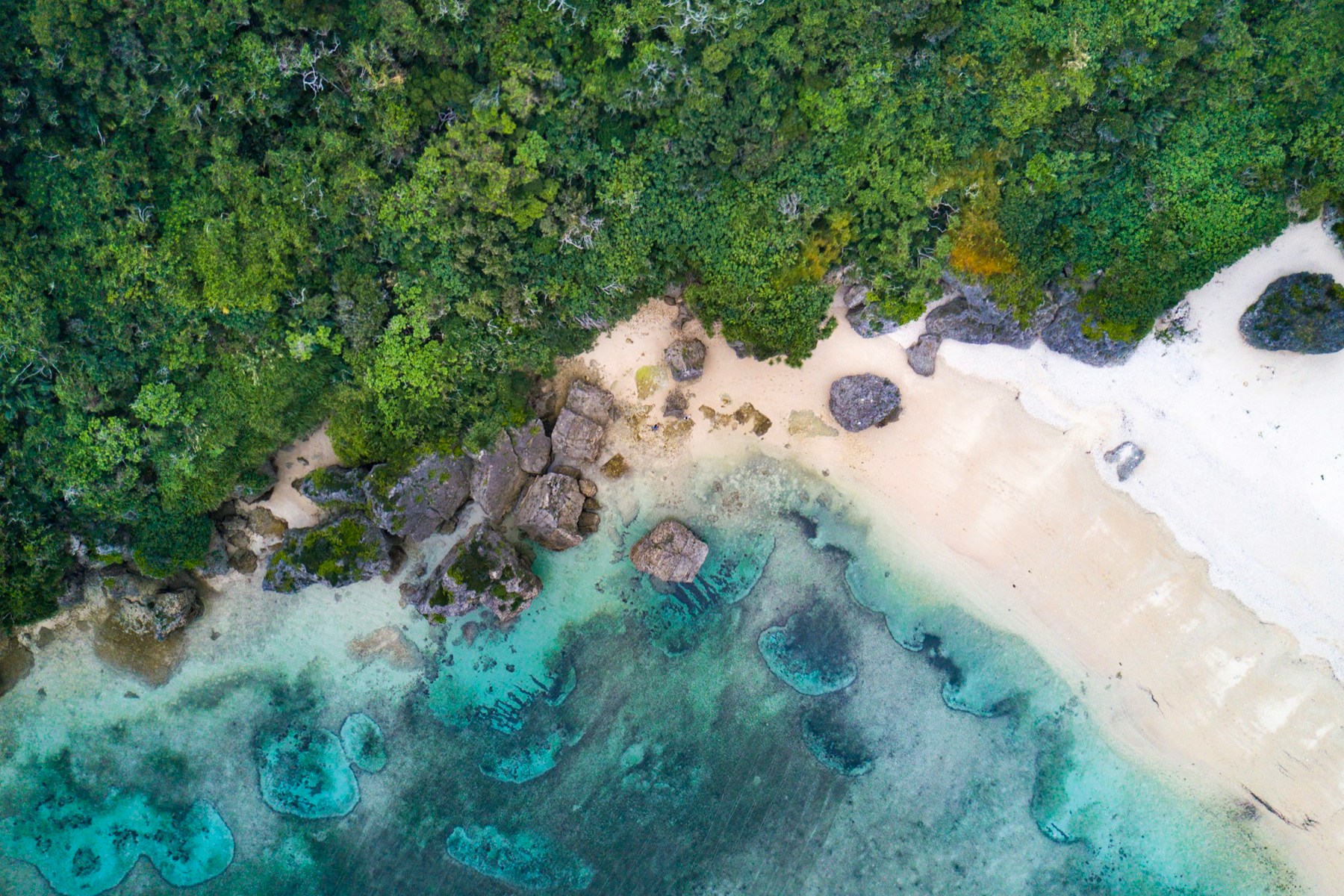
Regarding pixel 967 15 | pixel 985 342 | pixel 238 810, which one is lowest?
pixel 238 810

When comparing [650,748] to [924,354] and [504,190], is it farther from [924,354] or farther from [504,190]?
[504,190]

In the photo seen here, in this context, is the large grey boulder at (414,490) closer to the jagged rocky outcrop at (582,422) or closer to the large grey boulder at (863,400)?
the jagged rocky outcrop at (582,422)

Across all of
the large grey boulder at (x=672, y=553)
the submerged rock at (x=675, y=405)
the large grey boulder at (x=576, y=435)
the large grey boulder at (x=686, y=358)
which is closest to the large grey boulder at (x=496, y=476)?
the large grey boulder at (x=576, y=435)

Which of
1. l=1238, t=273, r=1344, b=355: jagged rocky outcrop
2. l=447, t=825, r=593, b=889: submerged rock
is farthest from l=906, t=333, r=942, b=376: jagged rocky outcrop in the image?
l=447, t=825, r=593, b=889: submerged rock

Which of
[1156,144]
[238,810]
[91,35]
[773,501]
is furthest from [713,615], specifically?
[91,35]

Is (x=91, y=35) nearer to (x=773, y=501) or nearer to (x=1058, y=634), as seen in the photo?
(x=773, y=501)

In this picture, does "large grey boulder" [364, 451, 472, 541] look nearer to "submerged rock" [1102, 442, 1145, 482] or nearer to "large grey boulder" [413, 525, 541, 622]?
"large grey boulder" [413, 525, 541, 622]
